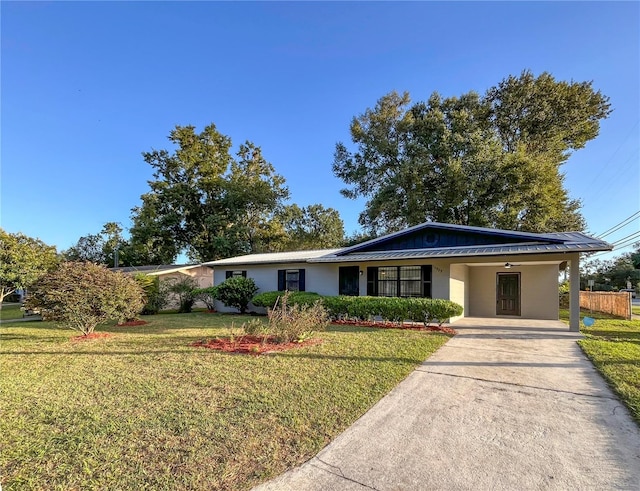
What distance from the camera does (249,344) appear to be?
7.47 m

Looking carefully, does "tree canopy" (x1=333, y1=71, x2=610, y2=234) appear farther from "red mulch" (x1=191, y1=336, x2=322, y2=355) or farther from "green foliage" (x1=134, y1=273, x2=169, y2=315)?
"red mulch" (x1=191, y1=336, x2=322, y2=355)

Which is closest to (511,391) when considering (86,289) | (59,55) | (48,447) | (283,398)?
(283,398)

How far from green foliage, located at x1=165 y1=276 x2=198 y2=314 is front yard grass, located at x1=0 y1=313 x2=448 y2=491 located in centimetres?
898

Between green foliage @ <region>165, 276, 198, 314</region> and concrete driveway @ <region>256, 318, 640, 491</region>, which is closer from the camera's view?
concrete driveway @ <region>256, 318, 640, 491</region>

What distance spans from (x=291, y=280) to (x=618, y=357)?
37.9 ft

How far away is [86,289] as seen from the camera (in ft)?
27.5

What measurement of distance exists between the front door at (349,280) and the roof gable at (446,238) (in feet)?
2.54

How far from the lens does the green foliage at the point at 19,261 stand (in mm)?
13836

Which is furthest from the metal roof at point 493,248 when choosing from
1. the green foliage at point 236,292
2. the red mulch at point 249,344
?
the red mulch at point 249,344

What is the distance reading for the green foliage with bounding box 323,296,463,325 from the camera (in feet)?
34.0

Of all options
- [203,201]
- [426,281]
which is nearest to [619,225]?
[426,281]

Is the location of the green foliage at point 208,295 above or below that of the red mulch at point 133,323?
above

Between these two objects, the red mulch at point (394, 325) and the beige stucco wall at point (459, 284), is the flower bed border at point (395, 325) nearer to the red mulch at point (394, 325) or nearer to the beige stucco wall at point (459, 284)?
the red mulch at point (394, 325)

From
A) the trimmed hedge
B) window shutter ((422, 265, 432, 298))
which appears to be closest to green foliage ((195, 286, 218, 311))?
the trimmed hedge
